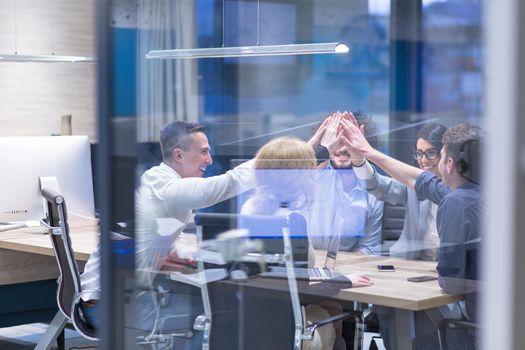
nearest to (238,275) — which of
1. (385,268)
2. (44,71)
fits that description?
(385,268)

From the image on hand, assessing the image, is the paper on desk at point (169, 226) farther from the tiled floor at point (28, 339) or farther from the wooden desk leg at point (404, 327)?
the tiled floor at point (28, 339)

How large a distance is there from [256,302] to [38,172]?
2.57m

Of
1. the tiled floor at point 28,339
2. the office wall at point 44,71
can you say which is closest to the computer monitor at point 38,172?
the tiled floor at point 28,339

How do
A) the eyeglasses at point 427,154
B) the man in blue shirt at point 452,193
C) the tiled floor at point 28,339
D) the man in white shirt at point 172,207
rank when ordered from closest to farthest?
the man in white shirt at point 172,207 < the man in blue shirt at point 452,193 < the eyeglasses at point 427,154 < the tiled floor at point 28,339

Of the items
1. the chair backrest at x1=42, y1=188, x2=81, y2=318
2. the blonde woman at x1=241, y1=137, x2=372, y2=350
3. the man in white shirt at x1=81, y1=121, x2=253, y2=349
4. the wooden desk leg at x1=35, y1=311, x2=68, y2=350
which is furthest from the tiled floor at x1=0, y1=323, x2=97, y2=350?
the man in white shirt at x1=81, y1=121, x2=253, y2=349

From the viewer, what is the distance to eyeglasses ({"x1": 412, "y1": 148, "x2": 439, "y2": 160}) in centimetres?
260

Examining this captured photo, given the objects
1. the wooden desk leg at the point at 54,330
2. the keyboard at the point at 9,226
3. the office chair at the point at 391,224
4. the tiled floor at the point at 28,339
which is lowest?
the tiled floor at the point at 28,339

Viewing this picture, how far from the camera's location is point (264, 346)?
2439 mm

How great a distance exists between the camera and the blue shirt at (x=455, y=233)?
7.18ft

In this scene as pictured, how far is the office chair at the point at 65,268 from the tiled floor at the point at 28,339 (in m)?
1.17

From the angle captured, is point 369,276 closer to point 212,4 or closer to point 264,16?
point 212,4

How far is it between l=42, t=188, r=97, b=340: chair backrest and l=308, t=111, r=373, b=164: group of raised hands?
1500 mm

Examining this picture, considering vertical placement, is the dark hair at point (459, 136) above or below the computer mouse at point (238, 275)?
above

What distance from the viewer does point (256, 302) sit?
2.42m
